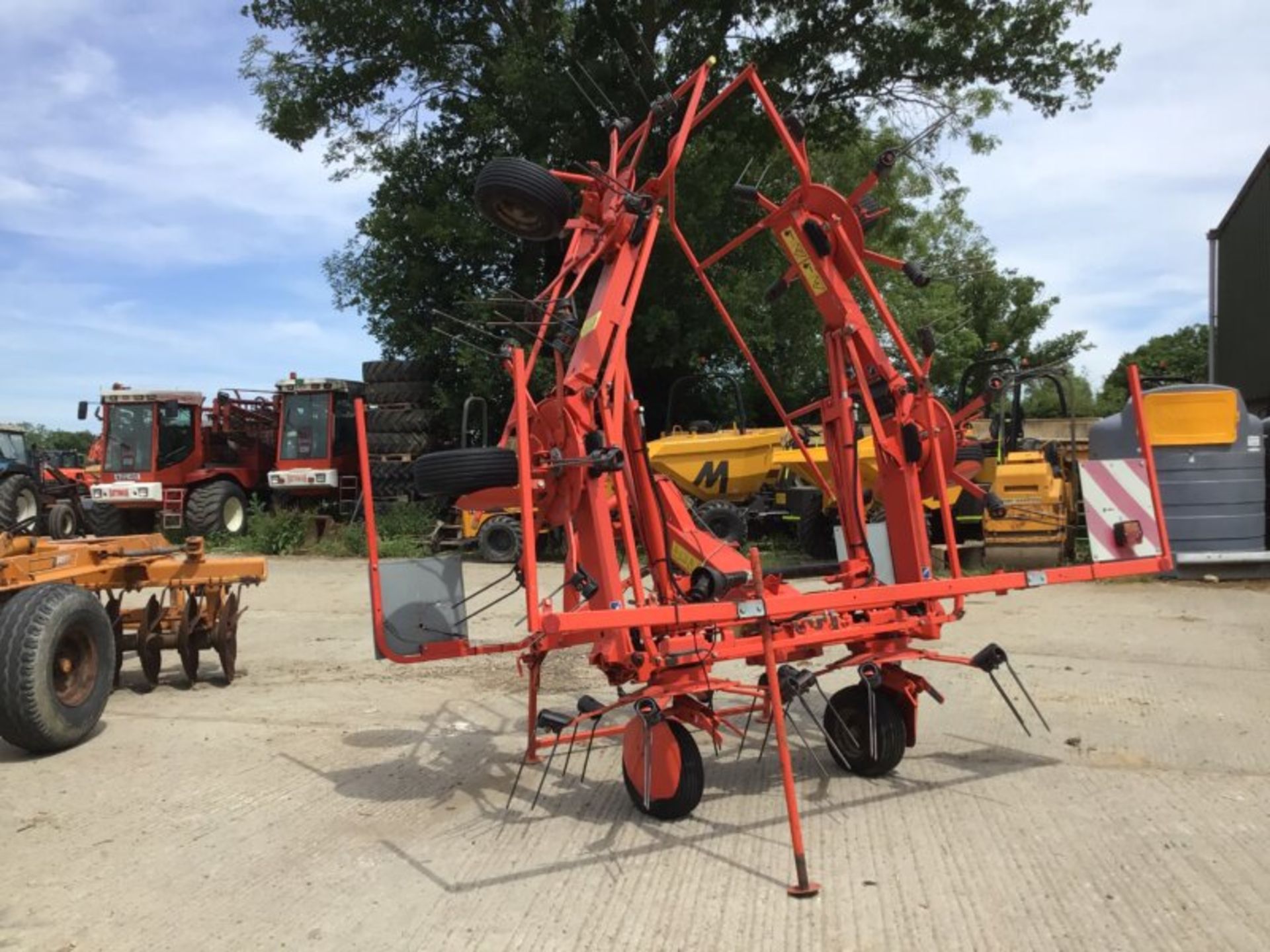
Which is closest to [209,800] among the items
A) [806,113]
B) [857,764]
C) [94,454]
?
[857,764]

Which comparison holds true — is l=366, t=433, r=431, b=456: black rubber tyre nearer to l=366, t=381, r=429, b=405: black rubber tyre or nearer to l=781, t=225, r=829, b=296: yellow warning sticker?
l=366, t=381, r=429, b=405: black rubber tyre

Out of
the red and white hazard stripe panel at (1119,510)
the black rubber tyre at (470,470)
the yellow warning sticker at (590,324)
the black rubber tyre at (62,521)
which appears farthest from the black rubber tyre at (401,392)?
the red and white hazard stripe panel at (1119,510)

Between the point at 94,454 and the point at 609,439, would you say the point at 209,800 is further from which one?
the point at 94,454

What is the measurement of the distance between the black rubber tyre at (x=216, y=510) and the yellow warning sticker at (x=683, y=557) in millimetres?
16108

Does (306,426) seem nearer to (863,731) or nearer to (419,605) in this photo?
(419,605)

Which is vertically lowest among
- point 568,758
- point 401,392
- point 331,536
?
point 568,758

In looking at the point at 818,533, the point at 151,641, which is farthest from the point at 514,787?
the point at 818,533

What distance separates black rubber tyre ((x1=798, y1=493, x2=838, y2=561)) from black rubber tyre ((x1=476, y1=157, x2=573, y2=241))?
9216mm

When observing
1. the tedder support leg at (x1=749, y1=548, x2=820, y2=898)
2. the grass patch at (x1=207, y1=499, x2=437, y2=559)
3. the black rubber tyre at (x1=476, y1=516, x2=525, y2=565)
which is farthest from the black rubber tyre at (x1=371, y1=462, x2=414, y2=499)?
the tedder support leg at (x1=749, y1=548, x2=820, y2=898)

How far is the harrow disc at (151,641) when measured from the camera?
7059mm

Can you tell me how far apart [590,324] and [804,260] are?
4.12 ft

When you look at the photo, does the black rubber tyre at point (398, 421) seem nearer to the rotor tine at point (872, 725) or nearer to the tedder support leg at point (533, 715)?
the tedder support leg at point (533, 715)

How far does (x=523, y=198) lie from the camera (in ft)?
15.4

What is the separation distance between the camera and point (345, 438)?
829 inches
